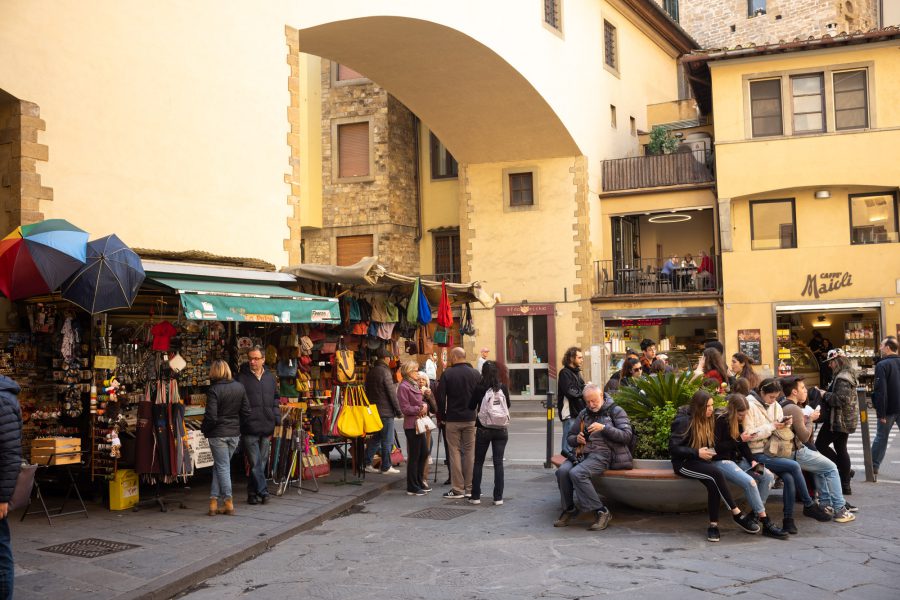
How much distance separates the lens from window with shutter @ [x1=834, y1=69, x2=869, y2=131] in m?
24.9

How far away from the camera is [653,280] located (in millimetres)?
27375

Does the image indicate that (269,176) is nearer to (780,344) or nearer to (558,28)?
(558,28)

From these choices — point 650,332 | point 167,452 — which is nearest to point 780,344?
point 650,332

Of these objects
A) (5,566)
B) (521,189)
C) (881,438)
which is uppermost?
(521,189)

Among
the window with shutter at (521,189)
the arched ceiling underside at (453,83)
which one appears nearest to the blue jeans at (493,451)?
the arched ceiling underside at (453,83)

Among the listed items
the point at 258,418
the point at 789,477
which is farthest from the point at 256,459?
the point at 789,477

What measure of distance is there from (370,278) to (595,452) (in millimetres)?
4322

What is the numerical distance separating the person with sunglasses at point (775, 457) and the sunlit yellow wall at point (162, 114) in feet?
25.0

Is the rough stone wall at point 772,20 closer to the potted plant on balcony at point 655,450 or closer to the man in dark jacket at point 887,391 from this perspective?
the man in dark jacket at point 887,391

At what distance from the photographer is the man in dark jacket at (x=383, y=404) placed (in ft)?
42.1

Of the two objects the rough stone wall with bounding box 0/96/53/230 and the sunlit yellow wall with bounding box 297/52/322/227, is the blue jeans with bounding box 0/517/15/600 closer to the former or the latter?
the rough stone wall with bounding box 0/96/53/230

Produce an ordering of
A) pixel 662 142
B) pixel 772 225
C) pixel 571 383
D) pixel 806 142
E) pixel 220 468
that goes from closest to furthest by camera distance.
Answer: pixel 220 468 < pixel 571 383 < pixel 806 142 < pixel 772 225 < pixel 662 142

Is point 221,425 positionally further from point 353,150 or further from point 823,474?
point 353,150

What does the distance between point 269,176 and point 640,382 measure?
22.5 ft
